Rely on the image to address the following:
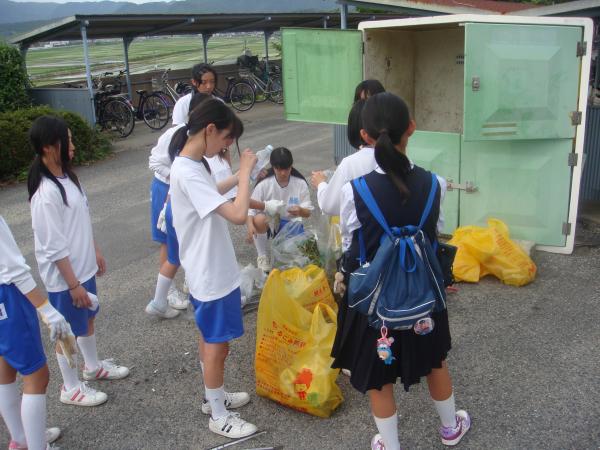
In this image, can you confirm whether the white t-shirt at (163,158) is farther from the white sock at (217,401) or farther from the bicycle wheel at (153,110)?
the bicycle wheel at (153,110)

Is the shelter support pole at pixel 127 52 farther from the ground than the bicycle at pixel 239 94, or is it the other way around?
the shelter support pole at pixel 127 52

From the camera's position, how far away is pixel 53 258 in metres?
2.75

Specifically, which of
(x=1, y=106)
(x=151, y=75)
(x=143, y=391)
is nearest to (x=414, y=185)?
(x=143, y=391)

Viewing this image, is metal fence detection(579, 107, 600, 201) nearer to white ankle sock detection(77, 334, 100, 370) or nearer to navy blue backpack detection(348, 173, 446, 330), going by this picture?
navy blue backpack detection(348, 173, 446, 330)

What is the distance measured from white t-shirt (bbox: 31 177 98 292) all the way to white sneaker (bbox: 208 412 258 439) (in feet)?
3.30

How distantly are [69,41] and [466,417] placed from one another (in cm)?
1213

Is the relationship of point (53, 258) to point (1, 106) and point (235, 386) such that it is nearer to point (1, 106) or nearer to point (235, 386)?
point (235, 386)

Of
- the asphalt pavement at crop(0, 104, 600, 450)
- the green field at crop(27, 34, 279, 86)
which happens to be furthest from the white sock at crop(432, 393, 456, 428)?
the green field at crop(27, 34, 279, 86)

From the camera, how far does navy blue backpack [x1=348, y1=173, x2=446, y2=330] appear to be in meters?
2.20

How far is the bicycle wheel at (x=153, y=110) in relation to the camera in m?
12.9

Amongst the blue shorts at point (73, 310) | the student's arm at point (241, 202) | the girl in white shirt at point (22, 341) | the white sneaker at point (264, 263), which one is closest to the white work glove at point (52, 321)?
the girl in white shirt at point (22, 341)

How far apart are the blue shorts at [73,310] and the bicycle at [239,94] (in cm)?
1289

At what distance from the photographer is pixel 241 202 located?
8.23 feet

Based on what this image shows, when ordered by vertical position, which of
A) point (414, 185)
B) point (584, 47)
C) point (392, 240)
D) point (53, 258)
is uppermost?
point (584, 47)
